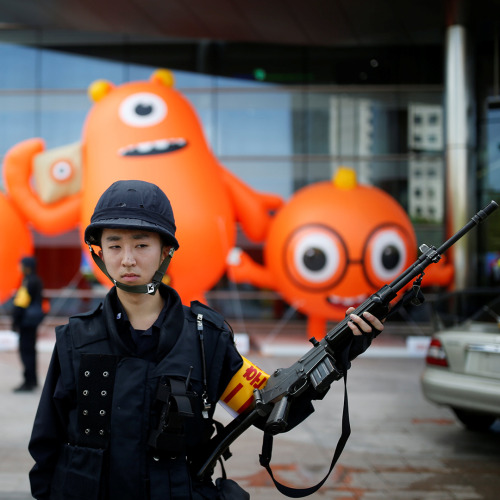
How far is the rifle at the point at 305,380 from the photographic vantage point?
2.17 meters

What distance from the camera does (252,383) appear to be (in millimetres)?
2326

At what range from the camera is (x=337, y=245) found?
9.91 meters

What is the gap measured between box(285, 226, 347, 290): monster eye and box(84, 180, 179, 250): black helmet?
779cm

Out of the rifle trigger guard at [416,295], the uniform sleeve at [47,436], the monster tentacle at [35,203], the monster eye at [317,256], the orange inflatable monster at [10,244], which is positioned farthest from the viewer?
the monster eye at [317,256]

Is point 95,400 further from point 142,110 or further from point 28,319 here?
point 142,110

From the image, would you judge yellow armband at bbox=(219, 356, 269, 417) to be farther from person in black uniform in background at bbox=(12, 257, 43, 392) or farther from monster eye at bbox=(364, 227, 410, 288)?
monster eye at bbox=(364, 227, 410, 288)

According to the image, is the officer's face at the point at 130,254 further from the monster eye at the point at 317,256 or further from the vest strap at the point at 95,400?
the monster eye at the point at 317,256

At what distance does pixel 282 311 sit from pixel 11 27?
9.90 m

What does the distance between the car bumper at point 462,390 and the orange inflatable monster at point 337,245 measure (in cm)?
401

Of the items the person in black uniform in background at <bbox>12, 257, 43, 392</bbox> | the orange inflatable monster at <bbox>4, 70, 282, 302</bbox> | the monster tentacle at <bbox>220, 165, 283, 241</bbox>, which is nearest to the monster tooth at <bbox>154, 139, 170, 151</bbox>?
the orange inflatable monster at <bbox>4, 70, 282, 302</bbox>

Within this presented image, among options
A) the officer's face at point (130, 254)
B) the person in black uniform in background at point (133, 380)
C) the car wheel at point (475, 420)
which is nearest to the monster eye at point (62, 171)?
the car wheel at point (475, 420)

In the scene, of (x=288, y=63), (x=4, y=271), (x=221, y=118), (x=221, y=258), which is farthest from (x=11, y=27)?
(x=221, y=258)

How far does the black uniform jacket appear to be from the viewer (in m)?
2.00

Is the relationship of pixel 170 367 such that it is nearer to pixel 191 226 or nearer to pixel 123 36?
pixel 191 226
